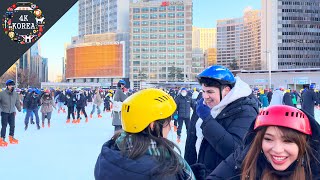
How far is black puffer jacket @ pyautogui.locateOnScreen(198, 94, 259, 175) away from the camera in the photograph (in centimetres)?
202

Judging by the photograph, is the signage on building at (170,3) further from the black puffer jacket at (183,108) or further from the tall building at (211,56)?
the black puffer jacket at (183,108)

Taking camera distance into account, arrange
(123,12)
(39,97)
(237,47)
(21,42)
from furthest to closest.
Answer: (237,47) < (123,12) < (39,97) < (21,42)

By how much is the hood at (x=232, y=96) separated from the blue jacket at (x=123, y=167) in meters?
0.80

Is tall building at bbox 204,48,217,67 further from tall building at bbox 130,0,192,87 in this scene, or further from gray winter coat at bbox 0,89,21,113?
gray winter coat at bbox 0,89,21,113

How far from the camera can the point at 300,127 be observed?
131 cm

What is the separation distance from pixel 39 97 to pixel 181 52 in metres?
87.0

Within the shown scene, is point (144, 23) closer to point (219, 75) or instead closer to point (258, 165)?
point (219, 75)

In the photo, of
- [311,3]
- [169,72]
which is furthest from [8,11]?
[311,3]

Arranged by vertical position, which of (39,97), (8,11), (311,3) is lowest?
(39,97)

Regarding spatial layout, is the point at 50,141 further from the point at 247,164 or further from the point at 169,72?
the point at 169,72

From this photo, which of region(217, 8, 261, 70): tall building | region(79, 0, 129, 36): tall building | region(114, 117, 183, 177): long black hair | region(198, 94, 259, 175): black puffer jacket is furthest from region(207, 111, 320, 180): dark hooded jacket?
region(217, 8, 261, 70): tall building

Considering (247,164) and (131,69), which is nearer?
(247,164)

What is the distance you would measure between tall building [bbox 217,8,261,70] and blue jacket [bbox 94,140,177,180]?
113838 millimetres

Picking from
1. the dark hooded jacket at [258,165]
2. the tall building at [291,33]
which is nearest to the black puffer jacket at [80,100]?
the dark hooded jacket at [258,165]
